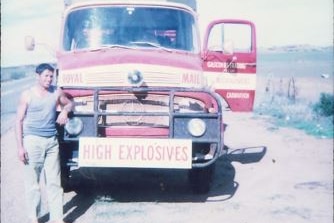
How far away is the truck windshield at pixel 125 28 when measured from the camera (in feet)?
21.4

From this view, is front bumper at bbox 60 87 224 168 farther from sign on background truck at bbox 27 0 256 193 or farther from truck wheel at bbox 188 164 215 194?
truck wheel at bbox 188 164 215 194

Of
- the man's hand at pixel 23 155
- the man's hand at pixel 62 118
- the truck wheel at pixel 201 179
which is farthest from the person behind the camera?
the truck wheel at pixel 201 179

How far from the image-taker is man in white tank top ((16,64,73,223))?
4984mm

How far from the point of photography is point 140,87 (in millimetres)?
5660

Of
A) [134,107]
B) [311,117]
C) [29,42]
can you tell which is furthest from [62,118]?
[311,117]

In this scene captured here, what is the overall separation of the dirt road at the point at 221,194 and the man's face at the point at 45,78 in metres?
1.60

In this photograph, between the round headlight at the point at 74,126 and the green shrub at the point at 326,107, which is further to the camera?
the green shrub at the point at 326,107

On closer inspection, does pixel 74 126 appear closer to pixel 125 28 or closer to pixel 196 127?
→ pixel 196 127

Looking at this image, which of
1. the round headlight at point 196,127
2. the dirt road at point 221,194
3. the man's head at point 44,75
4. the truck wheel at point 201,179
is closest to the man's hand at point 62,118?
the man's head at point 44,75

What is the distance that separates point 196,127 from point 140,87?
2.64 feet

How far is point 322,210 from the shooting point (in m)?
5.93

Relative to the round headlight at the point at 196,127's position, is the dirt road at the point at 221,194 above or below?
below

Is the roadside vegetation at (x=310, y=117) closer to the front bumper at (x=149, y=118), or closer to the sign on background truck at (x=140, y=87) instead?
the sign on background truck at (x=140, y=87)

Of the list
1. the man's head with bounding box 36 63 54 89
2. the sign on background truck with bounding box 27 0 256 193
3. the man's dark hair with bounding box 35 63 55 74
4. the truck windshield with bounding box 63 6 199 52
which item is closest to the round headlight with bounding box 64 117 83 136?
the sign on background truck with bounding box 27 0 256 193
